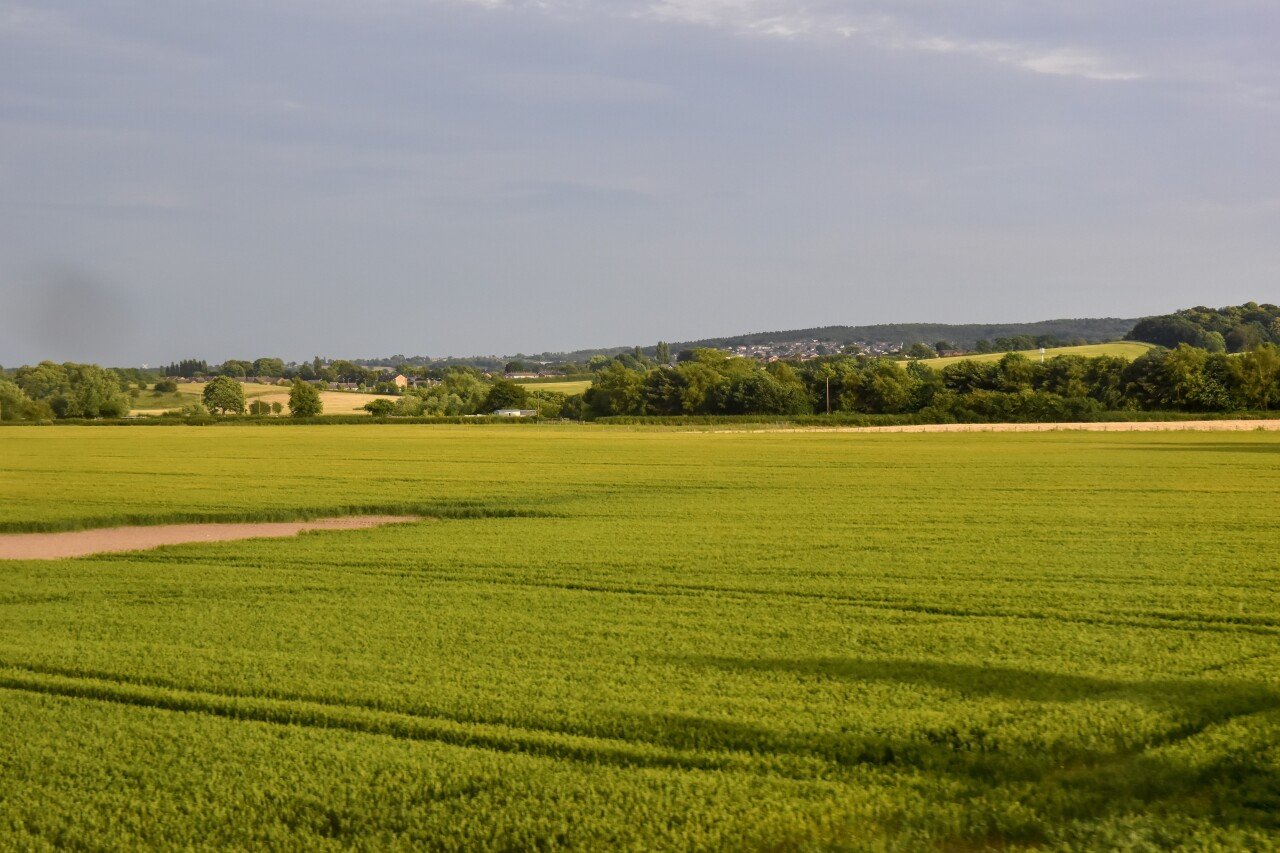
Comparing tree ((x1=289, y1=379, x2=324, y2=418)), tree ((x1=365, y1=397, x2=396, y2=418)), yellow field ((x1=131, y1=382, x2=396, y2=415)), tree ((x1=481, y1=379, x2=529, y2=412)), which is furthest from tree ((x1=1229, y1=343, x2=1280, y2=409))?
yellow field ((x1=131, y1=382, x2=396, y2=415))

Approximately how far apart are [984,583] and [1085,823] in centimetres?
911

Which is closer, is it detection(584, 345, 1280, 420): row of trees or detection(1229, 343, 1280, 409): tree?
detection(1229, 343, 1280, 409): tree

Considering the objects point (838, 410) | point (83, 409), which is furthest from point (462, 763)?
point (83, 409)

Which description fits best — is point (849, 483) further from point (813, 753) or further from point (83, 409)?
point (83, 409)

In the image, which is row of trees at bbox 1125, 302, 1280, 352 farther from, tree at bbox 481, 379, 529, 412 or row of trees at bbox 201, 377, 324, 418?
row of trees at bbox 201, 377, 324, 418

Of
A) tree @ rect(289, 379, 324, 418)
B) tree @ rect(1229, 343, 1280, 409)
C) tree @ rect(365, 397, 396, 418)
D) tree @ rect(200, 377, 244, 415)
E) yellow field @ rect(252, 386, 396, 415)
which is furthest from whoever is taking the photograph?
yellow field @ rect(252, 386, 396, 415)

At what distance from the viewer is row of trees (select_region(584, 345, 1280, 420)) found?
3814 inches

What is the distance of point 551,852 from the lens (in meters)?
6.70

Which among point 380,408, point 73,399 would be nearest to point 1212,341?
point 380,408

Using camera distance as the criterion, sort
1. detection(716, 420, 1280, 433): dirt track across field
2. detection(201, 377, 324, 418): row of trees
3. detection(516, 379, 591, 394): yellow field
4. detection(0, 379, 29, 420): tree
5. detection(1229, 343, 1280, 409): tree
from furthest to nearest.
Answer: detection(516, 379, 591, 394): yellow field → detection(201, 377, 324, 418): row of trees → detection(0, 379, 29, 420): tree → detection(1229, 343, 1280, 409): tree → detection(716, 420, 1280, 433): dirt track across field

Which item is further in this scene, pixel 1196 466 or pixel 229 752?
pixel 1196 466

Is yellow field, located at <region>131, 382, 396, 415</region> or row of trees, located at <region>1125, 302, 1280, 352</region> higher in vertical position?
row of trees, located at <region>1125, 302, 1280, 352</region>

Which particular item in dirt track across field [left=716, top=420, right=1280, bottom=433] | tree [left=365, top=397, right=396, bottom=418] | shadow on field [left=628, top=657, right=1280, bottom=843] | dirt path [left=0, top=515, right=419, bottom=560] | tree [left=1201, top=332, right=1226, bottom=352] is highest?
tree [left=1201, top=332, right=1226, bottom=352]

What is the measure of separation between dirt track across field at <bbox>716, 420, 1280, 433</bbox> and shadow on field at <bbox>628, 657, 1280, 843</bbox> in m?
70.8
